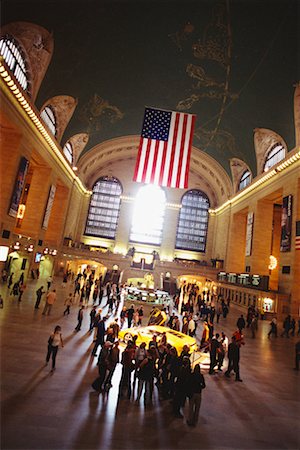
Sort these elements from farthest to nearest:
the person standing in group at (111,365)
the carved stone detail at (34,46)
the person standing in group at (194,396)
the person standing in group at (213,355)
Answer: the carved stone detail at (34,46) → the person standing in group at (213,355) → the person standing in group at (111,365) → the person standing in group at (194,396)

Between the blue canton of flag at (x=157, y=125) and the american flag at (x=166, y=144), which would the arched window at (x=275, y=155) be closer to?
the american flag at (x=166, y=144)

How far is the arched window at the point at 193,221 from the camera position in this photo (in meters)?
33.2

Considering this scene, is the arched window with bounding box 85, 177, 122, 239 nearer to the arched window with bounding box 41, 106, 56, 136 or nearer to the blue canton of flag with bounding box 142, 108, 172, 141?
the arched window with bounding box 41, 106, 56, 136

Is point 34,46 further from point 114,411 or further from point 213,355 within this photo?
point 114,411

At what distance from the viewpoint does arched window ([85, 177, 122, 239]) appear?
3309cm

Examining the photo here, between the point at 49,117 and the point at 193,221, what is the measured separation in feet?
65.1

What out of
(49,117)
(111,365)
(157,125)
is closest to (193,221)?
(49,117)

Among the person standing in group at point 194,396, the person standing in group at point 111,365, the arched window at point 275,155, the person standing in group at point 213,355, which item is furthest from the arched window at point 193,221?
the person standing in group at point 194,396

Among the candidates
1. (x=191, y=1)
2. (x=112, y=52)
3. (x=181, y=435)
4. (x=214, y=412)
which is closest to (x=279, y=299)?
(x=214, y=412)

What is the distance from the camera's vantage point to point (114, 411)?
4.56 metres

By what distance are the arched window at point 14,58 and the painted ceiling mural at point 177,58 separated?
1003 mm

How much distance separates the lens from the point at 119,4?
12703mm

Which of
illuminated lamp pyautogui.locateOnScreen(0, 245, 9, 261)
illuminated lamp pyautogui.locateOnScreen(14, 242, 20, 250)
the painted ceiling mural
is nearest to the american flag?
the painted ceiling mural

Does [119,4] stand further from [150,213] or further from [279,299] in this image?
[150,213]
